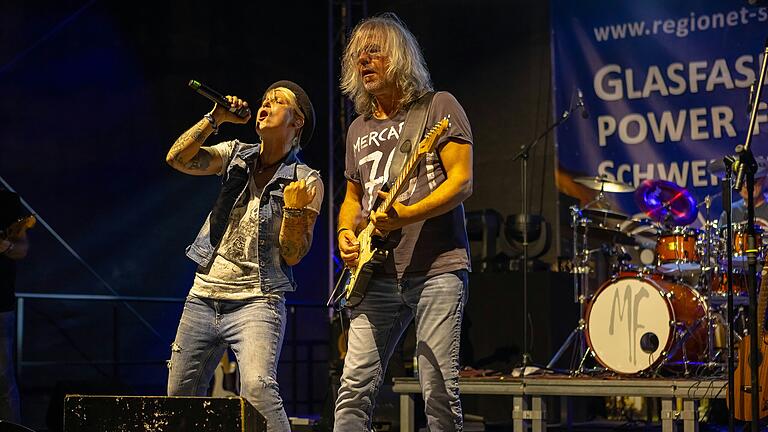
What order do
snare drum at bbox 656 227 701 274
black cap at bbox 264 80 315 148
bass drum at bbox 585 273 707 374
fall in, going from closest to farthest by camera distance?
black cap at bbox 264 80 315 148 < bass drum at bbox 585 273 707 374 < snare drum at bbox 656 227 701 274

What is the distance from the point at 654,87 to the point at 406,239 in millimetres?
5294

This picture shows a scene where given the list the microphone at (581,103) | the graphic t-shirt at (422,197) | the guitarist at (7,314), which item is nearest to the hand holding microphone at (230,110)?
the graphic t-shirt at (422,197)

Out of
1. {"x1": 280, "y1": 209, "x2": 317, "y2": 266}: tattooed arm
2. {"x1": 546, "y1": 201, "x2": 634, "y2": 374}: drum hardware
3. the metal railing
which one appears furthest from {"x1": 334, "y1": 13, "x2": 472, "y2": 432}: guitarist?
the metal railing

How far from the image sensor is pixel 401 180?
384 cm

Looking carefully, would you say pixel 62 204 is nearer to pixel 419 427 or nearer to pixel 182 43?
pixel 182 43

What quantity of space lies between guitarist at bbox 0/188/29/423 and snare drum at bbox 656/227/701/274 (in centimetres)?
432

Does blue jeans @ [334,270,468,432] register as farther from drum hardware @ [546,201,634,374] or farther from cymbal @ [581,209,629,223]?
cymbal @ [581,209,629,223]

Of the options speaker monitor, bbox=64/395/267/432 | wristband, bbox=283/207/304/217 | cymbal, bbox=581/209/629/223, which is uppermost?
cymbal, bbox=581/209/629/223

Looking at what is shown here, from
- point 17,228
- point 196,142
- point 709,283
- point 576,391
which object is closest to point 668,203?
point 709,283

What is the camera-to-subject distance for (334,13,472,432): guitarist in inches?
150

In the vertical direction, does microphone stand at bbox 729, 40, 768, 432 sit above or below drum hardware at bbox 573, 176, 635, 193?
below

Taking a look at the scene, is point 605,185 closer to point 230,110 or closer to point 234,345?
point 230,110

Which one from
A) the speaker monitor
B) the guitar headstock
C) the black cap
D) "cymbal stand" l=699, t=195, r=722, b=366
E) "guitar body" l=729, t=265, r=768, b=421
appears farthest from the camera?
"cymbal stand" l=699, t=195, r=722, b=366

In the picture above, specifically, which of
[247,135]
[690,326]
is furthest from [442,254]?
[247,135]
